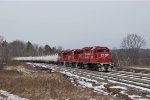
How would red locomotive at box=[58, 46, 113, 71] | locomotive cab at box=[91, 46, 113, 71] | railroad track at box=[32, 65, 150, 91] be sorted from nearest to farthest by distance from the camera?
railroad track at box=[32, 65, 150, 91]
locomotive cab at box=[91, 46, 113, 71]
red locomotive at box=[58, 46, 113, 71]

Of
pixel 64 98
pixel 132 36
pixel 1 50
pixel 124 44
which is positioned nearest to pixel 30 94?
pixel 64 98

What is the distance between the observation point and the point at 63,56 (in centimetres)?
5831

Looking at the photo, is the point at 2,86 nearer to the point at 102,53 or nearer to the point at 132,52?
the point at 102,53

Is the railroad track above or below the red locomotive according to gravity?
below

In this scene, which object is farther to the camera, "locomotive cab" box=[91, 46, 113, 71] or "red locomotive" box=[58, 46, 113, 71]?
"red locomotive" box=[58, 46, 113, 71]

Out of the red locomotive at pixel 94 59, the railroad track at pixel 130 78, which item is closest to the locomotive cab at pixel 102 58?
the red locomotive at pixel 94 59

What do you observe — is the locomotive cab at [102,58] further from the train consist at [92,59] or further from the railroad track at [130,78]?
the railroad track at [130,78]

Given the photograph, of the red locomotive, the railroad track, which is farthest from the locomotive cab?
the railroad track

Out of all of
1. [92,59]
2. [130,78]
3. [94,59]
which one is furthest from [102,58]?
[130,78]

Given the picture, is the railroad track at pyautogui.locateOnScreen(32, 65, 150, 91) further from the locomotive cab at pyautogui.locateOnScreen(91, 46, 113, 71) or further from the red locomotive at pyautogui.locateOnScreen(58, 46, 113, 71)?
the red locomotive at pyautogui.locateOnScreen(58, 46, 113, 71)

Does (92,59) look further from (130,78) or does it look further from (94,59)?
(130,78)

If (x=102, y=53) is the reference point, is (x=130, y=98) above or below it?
below

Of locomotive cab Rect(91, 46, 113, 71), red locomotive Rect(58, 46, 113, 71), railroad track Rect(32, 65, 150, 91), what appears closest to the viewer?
railroad track Rect(32, 65, 150, 91)

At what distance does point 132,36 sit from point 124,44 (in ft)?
24.6
